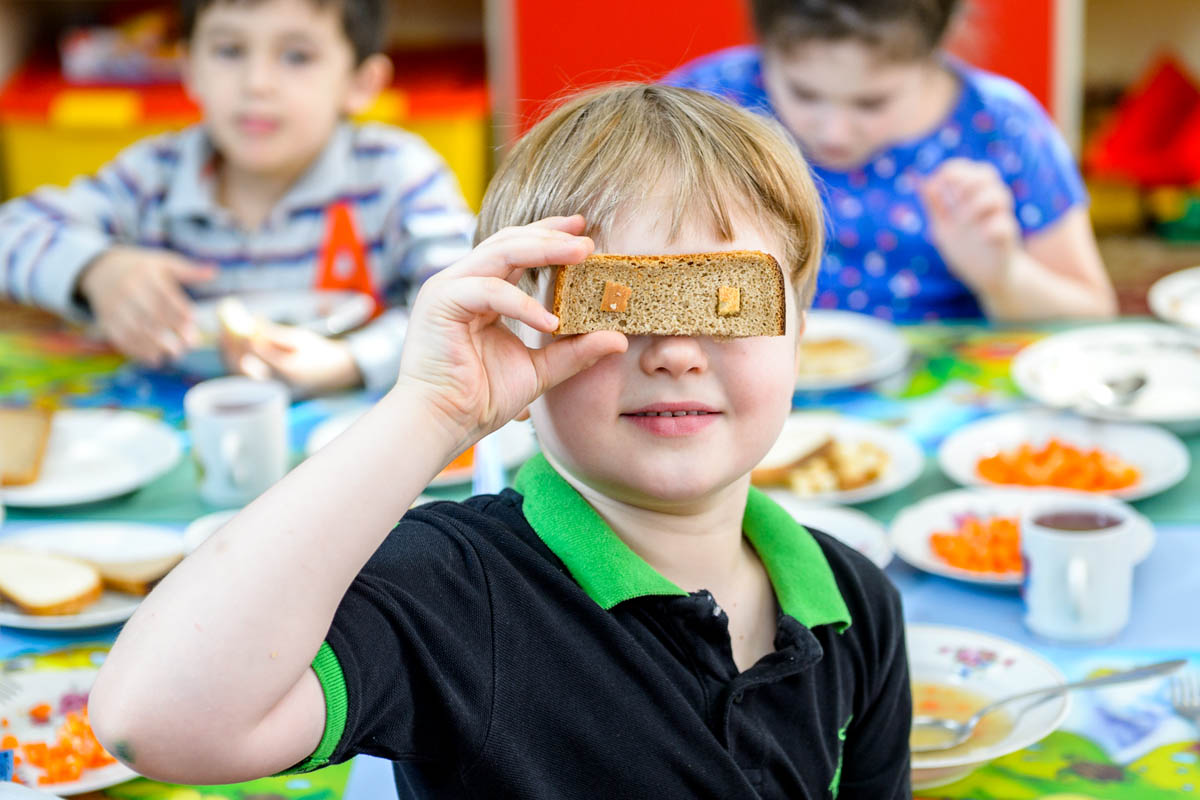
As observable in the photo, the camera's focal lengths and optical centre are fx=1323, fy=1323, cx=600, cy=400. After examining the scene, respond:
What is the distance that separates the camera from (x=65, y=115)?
3.45 meters

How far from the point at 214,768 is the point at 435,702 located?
0.43 feet

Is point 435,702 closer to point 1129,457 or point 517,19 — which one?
point 1129,457

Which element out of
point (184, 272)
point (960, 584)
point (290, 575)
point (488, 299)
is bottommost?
point (960, 584)

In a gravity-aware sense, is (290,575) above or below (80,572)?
above

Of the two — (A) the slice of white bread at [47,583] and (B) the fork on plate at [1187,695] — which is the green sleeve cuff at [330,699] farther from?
(B) the fork on plate at [1187,695]

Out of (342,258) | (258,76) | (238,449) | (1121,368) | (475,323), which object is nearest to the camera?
(475,323)

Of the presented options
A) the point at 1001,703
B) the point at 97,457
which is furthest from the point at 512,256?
the point at 97,457

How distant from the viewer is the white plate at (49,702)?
0.87 metres

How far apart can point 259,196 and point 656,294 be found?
55.3 inches

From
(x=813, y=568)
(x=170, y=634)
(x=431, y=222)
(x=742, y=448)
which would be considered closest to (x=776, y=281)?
(x=742, y=448)

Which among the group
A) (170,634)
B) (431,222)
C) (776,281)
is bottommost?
(431,222)

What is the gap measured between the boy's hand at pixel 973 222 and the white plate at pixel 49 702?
1161 mm

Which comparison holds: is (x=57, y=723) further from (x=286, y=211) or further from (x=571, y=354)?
(x=286, y=211)

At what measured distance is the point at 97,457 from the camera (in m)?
1.42
